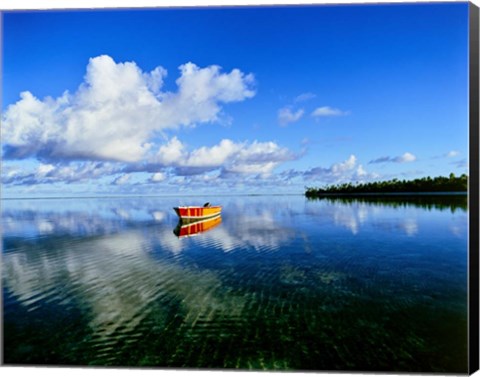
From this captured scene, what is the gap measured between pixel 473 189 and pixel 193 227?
1369 centimetres

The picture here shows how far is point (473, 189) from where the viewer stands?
Answer: 4.21 m

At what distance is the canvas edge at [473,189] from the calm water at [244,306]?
1.74 ft

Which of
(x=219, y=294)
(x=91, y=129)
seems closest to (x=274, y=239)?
(x=219, y=294)

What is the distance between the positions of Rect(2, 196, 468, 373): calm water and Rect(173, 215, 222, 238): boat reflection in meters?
3.61

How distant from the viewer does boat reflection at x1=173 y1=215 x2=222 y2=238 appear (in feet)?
49.2

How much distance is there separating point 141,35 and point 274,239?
8.39 meters

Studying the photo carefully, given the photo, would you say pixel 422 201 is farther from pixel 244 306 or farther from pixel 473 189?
pixel 473 189

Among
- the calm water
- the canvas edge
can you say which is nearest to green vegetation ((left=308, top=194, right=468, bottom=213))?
the calm water

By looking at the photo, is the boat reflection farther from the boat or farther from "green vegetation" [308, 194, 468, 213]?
"green vegetation" [308, 194, 468, 213]

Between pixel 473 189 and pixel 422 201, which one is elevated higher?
pixel 473 189

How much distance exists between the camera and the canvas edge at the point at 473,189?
163 inches

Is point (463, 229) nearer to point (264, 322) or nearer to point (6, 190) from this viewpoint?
point (264, 322)

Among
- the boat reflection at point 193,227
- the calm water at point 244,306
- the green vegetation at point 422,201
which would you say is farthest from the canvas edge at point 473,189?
the boat reflection at point 193,227

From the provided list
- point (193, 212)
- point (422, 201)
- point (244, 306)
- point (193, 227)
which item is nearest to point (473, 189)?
point (244, 306)
